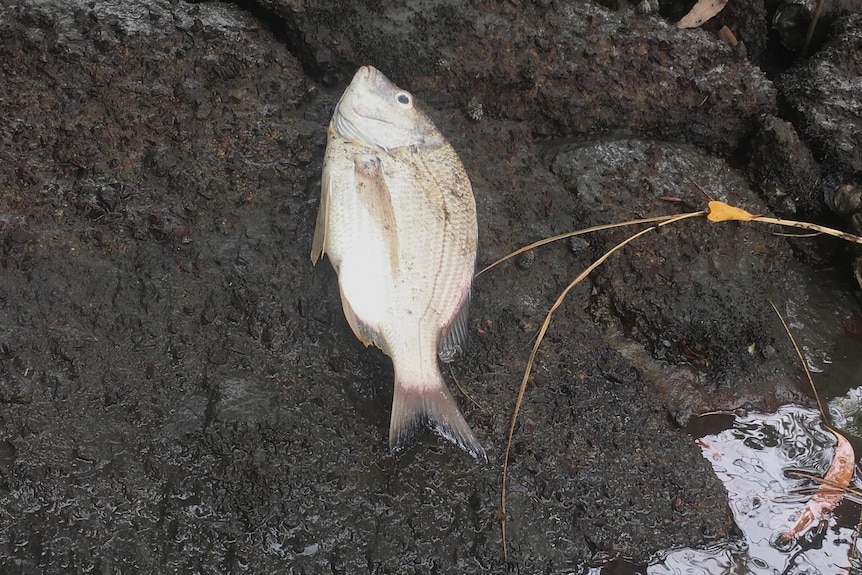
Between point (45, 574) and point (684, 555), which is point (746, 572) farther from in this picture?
point (45, 574)

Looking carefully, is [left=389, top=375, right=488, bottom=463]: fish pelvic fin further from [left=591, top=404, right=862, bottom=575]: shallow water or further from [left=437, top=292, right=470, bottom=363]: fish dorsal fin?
[left=591, top=404, right=862, bottom=575]: shallow water

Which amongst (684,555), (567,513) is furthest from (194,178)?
(684,555)

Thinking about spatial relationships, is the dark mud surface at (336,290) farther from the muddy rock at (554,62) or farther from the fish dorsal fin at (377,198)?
the fish dorsal fin at (377,198)

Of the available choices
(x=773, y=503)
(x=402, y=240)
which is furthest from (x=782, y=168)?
(x=402, y=240)

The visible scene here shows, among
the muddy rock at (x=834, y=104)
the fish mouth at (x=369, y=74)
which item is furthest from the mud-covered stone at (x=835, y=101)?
the fish mouth at (x=369, y=74)

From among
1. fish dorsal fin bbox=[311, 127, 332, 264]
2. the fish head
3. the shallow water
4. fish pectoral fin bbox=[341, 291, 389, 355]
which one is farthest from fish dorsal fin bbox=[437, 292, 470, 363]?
the shallow water

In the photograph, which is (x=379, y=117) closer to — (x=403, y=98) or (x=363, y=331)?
(x=403, y=98)
